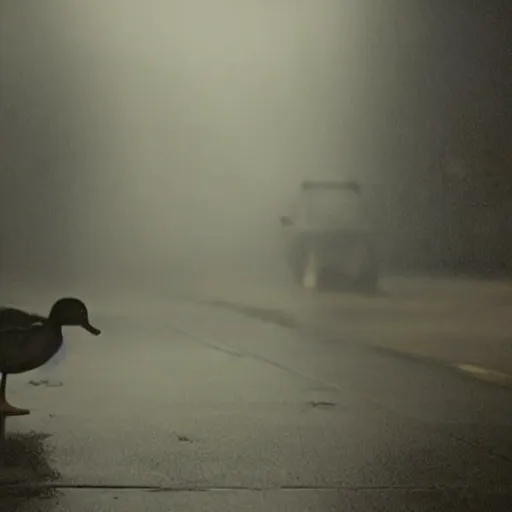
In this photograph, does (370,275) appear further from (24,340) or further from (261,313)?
(24,340)

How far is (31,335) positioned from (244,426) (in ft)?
0.59

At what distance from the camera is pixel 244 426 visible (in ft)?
2.65

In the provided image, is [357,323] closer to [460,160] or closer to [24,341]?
[460,160]

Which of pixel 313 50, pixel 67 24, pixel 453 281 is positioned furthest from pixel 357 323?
pixel 67 24

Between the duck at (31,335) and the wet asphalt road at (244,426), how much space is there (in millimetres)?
17

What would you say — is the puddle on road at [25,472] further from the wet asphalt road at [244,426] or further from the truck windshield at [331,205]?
the truck windshield at [331,205]

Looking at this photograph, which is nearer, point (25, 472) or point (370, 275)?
point (25, 472)

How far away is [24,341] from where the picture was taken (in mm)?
756

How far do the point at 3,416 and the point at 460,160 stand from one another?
0.43 m

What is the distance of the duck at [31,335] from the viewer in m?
0.75

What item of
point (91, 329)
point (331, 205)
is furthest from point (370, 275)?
point (91, 329)

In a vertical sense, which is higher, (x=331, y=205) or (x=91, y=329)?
(x=331, y=205)

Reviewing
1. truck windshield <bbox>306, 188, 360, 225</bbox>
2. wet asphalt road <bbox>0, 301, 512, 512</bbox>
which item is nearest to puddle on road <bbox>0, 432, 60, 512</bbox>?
wet asphalt road <bbox>0, 301, 512, 512</bbox>

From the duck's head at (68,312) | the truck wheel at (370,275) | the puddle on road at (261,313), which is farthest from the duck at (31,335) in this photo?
the truck wheel at (370,275)
